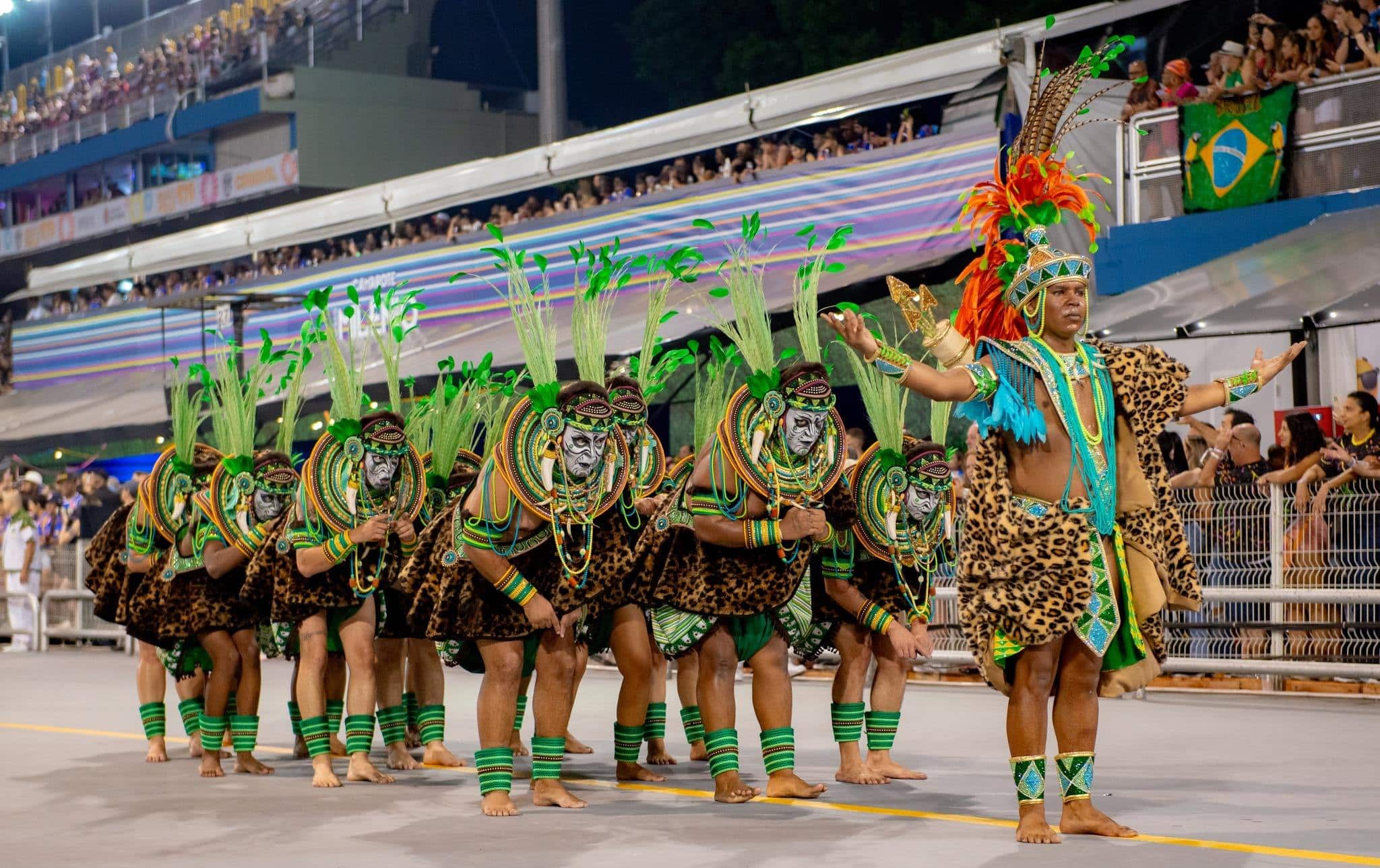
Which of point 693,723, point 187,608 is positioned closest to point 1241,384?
point 693,723

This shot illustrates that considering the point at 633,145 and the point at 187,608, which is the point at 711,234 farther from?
the point at 187,608

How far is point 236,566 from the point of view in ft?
27.5

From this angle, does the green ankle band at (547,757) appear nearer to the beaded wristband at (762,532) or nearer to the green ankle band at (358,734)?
the beaded wristband at (762,532)

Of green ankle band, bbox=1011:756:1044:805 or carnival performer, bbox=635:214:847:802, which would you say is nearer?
green ankle band, bbox=1011:756:1044:805

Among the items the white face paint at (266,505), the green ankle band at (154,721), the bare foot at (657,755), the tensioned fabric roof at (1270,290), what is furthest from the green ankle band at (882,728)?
the tensioned fabric roof at (1270,290)

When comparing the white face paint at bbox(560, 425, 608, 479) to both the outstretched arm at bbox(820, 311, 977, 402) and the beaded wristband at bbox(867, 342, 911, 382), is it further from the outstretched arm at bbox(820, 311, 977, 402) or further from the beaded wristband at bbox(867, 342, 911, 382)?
the beaded wristband at bbox(867, 342, 911, 382)

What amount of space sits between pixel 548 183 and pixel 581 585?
12324 mm

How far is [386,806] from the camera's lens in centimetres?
694

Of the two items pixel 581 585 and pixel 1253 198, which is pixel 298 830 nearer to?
pixel 581 585

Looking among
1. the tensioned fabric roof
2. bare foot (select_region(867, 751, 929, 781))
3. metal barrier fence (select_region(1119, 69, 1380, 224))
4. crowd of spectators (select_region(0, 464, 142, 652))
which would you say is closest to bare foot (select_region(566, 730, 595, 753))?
bare foot (select_region(867, 751, 929, 781))

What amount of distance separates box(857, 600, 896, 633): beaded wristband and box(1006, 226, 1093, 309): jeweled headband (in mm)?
1865

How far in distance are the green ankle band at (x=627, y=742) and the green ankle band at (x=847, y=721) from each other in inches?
32.8

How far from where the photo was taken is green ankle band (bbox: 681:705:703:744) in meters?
8.22

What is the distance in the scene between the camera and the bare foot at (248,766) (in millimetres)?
8227
